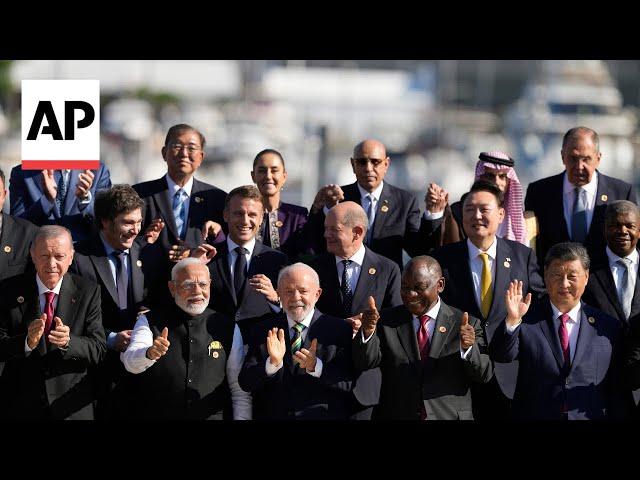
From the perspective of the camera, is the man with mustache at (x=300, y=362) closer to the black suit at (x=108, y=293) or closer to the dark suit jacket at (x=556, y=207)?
the black suit at (x=108, y=293)

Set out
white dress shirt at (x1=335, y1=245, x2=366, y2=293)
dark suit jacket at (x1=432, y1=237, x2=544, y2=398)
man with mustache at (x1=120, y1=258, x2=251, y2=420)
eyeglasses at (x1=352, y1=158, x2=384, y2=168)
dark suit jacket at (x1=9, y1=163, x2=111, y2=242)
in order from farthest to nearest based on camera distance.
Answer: eyeglasses at (x1=352, y1=158, x2=384, y2=168)
dark suit jacket at (x1=9, y1=163, x2=111, y2=242)
white dress shirt at (x1=335, y1=245, x2=366, y2=293)
dark suit jacket at (x1=432, y1=237, x2=544, y2=398)
man with mustache at (x1=120, y1=258, x2=251, y2=420)

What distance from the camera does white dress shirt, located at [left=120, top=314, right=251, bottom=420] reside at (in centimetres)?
726

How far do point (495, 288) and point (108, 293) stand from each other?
7.61ft

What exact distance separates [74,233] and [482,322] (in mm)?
2722

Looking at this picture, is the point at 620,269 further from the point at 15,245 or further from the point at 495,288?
the point at 15,245

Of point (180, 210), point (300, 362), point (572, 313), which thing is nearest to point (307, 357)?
point (300, 362)

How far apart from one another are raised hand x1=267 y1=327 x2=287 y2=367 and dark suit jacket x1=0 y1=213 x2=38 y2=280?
5.03 feet

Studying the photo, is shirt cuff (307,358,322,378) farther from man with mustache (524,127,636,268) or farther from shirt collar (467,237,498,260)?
man with mustache (524,127,636,268)

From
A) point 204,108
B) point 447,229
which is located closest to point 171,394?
point 447,229

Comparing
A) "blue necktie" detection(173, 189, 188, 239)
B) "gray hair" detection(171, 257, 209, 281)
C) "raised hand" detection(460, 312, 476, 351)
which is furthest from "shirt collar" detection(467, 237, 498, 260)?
"blue necktie" detection(173, 189, 188, 239)

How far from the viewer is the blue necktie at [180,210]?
840 cm

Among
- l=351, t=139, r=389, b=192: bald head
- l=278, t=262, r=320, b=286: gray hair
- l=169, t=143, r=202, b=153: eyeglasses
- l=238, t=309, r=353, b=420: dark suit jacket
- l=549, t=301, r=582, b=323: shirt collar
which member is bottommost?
l=238, t=309, r=353, b=420: dark suit jacket

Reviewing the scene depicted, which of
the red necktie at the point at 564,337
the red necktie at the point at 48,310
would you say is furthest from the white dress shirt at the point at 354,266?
the red necktie at the point at 48,310
